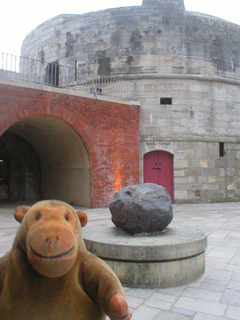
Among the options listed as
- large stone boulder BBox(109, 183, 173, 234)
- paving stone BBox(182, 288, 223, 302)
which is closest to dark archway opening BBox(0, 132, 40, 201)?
large stone boulder BBox(109, 183, 173, 234)

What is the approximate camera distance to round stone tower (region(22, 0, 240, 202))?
555 inches

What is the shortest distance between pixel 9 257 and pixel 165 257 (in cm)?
236

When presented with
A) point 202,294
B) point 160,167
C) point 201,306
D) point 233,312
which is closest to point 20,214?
point 201,306

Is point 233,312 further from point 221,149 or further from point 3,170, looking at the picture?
point 3,170

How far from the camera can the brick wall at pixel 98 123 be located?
10141 millimetres

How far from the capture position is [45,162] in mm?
14812

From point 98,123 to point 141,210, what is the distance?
26.3 ft

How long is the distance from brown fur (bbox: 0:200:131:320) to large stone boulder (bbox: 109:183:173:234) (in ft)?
7.93

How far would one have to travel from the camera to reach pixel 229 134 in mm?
14891

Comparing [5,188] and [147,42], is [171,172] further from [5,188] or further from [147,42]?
[5,188]

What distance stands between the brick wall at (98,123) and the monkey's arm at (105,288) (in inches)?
341

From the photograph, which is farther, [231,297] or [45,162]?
[45,162]

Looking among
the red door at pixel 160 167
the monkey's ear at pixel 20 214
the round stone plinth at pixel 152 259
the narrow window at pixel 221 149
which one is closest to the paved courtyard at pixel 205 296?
the round stone plinth at pixel 152 259

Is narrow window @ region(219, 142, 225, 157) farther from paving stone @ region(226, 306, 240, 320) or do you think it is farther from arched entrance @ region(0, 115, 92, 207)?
paving stone @ region(226, 306, 240, 320)
